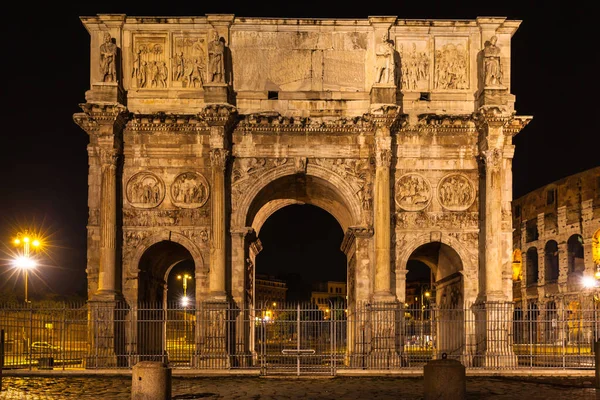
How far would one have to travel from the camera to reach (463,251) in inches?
945

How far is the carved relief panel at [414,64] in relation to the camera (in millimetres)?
24392

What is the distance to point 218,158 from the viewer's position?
2334 centimetres

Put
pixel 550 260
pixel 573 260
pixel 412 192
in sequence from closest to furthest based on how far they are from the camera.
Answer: pixel 412 192 < pixel 573 260 < pixel 550 260

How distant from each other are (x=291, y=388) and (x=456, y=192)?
404 inches

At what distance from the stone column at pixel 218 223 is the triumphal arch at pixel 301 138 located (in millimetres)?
42

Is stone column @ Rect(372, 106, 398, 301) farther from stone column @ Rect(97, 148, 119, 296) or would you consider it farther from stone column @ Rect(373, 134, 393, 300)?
stone column @ Rect(97, 148, 119, 296)

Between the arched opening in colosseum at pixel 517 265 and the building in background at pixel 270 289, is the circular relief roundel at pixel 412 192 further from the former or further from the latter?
the building in background at pixel 270 289

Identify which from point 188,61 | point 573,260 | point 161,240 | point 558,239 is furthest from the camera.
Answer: point 558,239

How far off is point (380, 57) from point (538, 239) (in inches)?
1000

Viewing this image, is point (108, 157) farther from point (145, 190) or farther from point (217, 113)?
point (217, 113)

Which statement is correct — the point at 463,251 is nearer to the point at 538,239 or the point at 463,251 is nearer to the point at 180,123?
the point at 180,123

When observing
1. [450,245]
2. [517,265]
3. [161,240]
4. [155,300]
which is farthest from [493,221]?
[517,265]

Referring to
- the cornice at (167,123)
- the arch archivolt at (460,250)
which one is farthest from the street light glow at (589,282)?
the cornice at (167,123)

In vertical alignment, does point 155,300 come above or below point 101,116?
below
